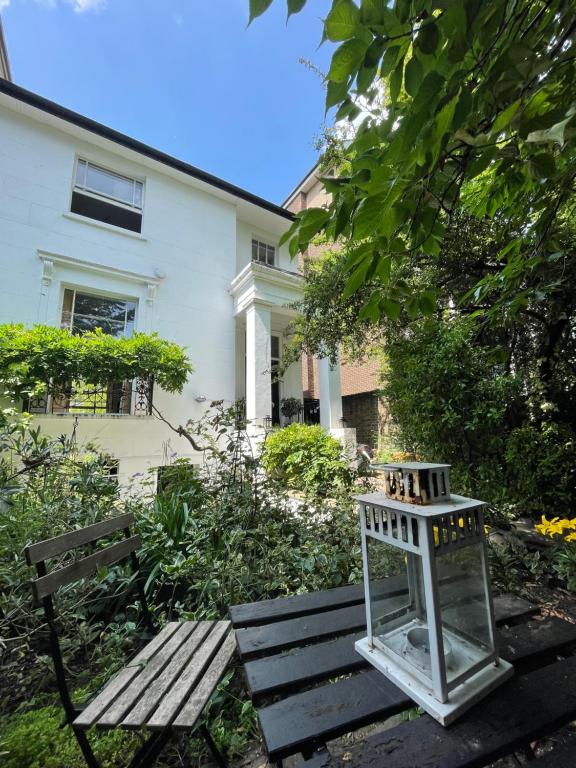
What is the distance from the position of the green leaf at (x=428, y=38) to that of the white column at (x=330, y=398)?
21.6ft

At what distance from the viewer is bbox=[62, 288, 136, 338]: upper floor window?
6340 millimetres

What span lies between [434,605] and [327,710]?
0.43 metres

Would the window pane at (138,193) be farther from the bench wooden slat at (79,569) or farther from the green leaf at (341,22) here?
the green leaf at (341,22)

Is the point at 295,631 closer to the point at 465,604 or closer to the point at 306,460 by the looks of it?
the point at 465,604

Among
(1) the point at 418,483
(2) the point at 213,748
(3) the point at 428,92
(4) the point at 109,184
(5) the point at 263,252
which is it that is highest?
(4) the point at 109,184

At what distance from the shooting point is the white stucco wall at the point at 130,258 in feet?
19.1

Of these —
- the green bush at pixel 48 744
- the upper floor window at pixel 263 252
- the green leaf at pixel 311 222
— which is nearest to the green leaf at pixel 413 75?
the green leaf at pixel 311 222

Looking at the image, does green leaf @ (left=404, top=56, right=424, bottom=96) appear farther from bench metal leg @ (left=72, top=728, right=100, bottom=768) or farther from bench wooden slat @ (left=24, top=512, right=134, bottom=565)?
bench metal leg @ (left=72, top=728, right=100, bottom=768)

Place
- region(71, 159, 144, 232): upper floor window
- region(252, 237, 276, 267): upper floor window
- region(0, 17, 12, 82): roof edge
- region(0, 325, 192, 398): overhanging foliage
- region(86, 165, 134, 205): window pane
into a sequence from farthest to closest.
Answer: region(252, 237, 276, 267): upper floor window → region(0, 17, 12, 82): roof edge → region(86, 165, 134, 205): window pane → region(71, 159, 144, 232): upper floor window → region(0, 325, 192, 398): overhanging foliage

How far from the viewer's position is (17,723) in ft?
4.60

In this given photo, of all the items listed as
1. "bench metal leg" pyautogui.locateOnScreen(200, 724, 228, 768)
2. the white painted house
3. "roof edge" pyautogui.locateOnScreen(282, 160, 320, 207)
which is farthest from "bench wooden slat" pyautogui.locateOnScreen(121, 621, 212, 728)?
"roof edge" pyautogui.locateOnScreen(282, 160, 320, 207)

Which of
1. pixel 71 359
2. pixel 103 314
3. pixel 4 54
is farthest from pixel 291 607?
pixel 4 54

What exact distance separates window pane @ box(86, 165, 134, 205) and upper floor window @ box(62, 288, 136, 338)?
241cm

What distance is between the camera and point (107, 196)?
700 cm
